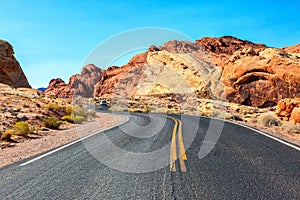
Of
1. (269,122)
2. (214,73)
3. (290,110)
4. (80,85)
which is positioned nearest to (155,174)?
(269,122)

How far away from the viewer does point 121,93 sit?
85188 mm

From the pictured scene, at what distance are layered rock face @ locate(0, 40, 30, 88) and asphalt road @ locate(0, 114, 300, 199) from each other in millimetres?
52720

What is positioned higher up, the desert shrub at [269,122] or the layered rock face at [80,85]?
the layered rock face at [80,85]

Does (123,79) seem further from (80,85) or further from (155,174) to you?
(155,174)

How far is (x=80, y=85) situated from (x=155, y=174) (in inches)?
5123

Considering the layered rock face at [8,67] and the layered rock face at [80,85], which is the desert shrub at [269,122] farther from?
the layered rock face at [80,85]

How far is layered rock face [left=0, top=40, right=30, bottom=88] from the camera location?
52719 mm

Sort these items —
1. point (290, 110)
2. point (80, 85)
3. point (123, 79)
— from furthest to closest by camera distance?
point (80, 85), point (123, 79), point (290, 110)

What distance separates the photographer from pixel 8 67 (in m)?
53.6

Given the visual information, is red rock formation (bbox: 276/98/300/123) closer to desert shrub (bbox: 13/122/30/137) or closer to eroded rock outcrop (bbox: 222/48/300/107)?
eroded rock outcrop (bbox: 222/48/300/107)

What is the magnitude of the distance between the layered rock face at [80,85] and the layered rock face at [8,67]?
218 ft

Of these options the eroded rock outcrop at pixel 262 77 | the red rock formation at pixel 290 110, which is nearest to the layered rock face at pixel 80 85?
the eroded rock outcrop at pixel 262 77

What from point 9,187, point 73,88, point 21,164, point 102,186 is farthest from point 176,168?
point 73,88

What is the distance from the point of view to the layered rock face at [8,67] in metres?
52.7
